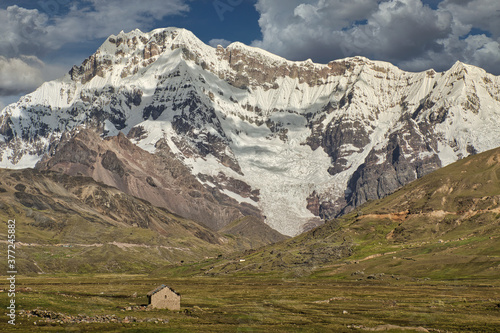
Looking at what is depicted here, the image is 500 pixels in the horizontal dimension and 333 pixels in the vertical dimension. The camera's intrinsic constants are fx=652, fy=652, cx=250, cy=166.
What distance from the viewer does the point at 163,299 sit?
12638 centimetres

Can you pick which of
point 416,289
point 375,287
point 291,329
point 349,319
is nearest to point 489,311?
point 349,319

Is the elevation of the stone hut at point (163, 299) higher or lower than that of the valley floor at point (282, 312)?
higher

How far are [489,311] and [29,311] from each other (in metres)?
81.5

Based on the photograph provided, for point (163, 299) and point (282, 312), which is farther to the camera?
point (163, 299)

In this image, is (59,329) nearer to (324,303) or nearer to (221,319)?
(221,319)

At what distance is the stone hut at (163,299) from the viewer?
411ft

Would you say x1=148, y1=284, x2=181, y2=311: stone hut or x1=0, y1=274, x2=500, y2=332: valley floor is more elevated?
x1=148, y1=284, x2=181, y2=311: stone hut

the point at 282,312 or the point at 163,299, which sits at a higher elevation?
the point at 163,299

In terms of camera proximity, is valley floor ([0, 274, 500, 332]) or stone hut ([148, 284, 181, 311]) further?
stone hut ([148, 284, 181, 311])

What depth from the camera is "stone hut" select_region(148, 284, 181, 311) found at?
125125mm

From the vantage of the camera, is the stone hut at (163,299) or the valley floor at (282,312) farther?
the stone hut at (163,299)

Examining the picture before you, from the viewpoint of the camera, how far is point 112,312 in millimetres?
112625

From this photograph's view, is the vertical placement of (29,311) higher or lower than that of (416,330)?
higher

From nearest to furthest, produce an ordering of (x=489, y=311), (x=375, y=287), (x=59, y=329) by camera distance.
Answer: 1. (x=59, y=329)
2. (x=489, y=311)
3. (x=375, y=287)
